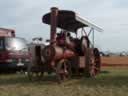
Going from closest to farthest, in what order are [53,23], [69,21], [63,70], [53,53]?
[53,53], [63,70], [53,23], [69,21]

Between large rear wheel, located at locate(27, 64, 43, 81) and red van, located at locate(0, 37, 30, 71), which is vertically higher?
red van, located at locate(0, 37, 30, 71)

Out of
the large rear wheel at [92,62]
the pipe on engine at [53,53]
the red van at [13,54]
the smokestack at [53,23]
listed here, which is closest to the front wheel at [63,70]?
the pipe on engine at [53,53]

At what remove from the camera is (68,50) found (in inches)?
631

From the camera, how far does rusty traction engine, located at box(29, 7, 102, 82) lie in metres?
15.0

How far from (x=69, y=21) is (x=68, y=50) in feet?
4.53

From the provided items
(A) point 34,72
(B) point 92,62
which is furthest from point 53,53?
(B) point 92,62

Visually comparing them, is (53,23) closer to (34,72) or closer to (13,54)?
(34,72)

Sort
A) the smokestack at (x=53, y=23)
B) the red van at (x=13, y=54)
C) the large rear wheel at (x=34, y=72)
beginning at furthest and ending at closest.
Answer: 1. the red van at (x=13, y=54)
2. the large rear wheel at (x=34, y=72)
3. the smokestack at (x=53, y=23)

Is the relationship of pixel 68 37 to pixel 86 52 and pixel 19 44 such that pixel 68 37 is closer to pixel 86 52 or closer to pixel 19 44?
pixel 86 52

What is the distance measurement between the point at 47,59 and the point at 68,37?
1.82 metres

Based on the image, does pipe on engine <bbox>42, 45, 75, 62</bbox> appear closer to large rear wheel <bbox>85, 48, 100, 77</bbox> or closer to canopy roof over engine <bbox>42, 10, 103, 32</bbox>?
canopy roof over engine <bbox>42, 10, 103, 32</bbox>

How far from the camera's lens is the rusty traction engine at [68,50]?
15.0m

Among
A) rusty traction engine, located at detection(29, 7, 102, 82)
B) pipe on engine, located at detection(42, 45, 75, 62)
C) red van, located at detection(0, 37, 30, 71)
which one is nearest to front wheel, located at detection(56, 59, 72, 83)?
rusty traction engine, located at detection(29, 7, 102, 82)

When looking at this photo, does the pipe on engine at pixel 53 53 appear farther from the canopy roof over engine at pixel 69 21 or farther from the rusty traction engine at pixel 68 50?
the canopy roof over engine at pixel 69 21
